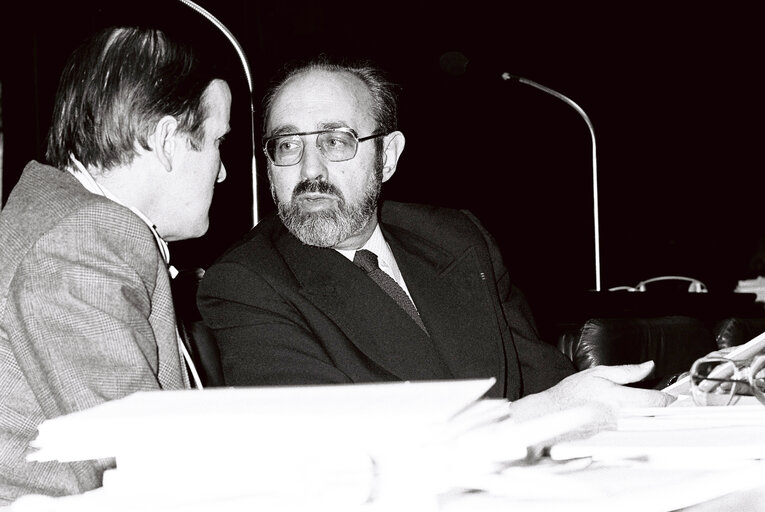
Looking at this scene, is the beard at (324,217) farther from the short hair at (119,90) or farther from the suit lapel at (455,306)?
the short hair at (119,90)

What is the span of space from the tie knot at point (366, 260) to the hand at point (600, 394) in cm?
87

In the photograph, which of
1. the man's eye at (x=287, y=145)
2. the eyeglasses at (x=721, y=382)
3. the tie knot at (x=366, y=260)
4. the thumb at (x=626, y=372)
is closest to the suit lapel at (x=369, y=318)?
the tie knot at (x=366, y=260)

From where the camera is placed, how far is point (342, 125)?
2383 millimetres

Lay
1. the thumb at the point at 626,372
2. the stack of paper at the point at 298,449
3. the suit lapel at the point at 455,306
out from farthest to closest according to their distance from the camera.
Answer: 1. the suit lapel at the point at 455,306
2. the thumb at the point at 626,372
3. the stack of paper at the point at 298,449

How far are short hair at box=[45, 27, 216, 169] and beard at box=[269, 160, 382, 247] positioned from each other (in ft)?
2.40

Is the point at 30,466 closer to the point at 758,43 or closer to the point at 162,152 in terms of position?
the point at 162,152

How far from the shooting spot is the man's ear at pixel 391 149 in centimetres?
255

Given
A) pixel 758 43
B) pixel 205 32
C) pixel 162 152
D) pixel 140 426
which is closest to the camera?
pixel 140 426

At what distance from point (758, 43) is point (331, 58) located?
6.88 m

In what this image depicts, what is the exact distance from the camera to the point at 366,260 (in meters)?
2.27

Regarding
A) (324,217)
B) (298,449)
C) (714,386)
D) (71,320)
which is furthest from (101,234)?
(324,217)

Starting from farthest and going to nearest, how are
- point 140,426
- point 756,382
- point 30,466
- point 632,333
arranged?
point 632,333 → point 756,382 → point 30,466 → point 140,426

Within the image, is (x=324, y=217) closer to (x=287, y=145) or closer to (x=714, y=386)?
(x=287, y=145)

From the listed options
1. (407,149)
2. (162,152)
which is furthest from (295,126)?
(407,149)
